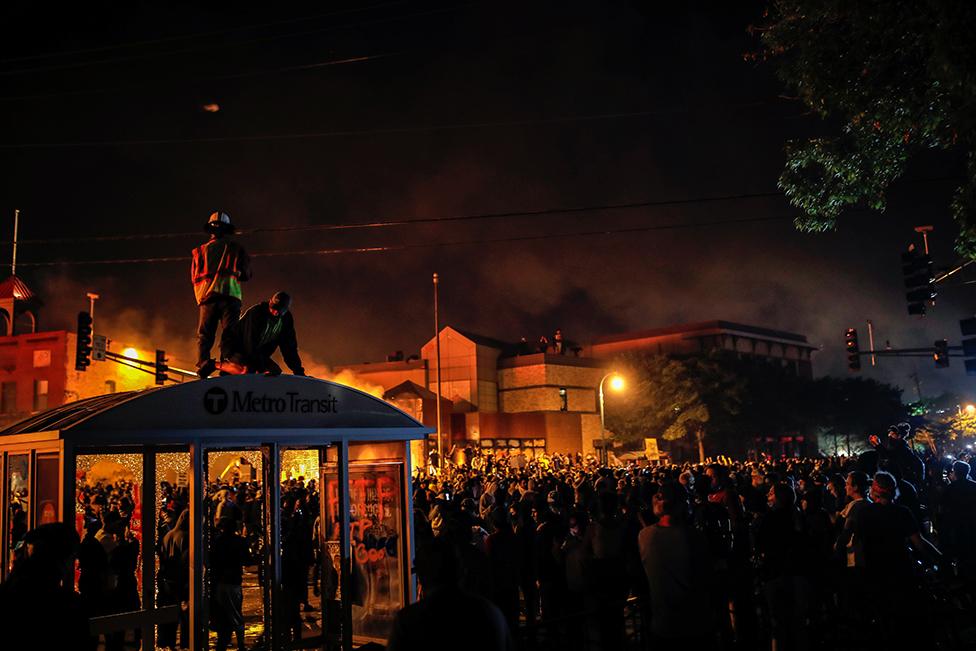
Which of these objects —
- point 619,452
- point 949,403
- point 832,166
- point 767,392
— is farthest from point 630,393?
point 949,403

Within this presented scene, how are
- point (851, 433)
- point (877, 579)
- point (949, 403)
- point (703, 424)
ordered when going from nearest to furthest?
point (877, 579) < point (703, 424) < point (851, 433) < point (949, 403)

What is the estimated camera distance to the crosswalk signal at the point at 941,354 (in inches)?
1096

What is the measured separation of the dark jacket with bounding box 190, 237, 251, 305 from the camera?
9367mm

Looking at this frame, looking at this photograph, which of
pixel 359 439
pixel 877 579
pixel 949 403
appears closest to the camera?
pixel 877 579

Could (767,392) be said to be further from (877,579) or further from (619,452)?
(877,579)

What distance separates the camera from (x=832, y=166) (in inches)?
454

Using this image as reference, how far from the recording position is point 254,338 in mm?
9242

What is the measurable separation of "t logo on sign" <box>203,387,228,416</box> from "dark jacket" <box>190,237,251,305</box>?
1.57 metres

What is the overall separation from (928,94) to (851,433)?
67.7 metres

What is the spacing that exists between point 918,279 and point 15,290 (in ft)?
196

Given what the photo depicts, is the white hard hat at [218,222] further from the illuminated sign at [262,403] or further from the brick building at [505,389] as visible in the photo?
the brick building at [505,389]

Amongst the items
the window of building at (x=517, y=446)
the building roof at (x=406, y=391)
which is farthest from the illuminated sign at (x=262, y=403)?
the building roof at (x=406, y=391)

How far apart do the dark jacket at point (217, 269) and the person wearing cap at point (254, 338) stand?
440mm

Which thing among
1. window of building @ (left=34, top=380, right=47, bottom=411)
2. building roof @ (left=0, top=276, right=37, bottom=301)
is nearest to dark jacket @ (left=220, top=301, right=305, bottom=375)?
window of building @ (left=34, top=380, right=47, bottom=411)
